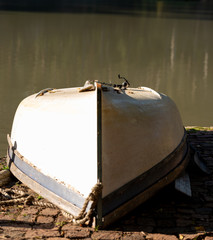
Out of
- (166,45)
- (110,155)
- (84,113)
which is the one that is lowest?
(166,45)

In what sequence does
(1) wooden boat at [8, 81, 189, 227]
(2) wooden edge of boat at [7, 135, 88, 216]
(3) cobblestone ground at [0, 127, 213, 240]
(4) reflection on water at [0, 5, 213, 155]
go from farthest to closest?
(4) reflection on water at [0, 5, 213, 155] < (2) wooden edge of boat at [7, 135, 88, 216] < (1) wooden boat at [8, 81, 189, 227] < (3) cobblestone ground at [0, 127, 213, 240]

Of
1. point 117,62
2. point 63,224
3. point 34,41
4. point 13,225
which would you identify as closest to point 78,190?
point 63,224

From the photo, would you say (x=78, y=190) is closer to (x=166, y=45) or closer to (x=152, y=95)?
(x=152, y=95)

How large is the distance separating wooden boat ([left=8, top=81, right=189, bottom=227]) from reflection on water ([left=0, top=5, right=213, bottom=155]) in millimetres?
2508

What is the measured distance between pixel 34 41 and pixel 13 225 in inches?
611

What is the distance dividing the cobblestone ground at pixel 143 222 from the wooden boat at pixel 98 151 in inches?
5.4

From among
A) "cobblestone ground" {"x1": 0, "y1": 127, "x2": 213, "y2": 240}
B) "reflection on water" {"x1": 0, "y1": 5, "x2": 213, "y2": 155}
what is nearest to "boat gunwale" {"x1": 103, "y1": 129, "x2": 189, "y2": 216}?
"cobblestone ground" {"x1": 0, "y1": 127, "x2": 213, "y2": 240}

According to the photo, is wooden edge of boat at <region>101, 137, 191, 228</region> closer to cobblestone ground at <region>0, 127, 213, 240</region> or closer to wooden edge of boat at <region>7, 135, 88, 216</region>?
cobblestone ground at <region>0, 127, 213, 240</region>

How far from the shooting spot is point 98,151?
4453 millimetres

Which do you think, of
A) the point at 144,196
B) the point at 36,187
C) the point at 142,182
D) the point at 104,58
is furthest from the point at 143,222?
the point at 104,58

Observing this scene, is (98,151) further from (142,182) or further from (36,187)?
(36,187)

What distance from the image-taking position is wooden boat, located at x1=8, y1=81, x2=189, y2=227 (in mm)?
4504

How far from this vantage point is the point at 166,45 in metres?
20.5

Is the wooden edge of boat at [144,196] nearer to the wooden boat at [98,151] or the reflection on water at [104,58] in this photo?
the wooden boat at [98,151]
